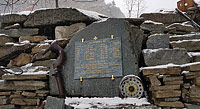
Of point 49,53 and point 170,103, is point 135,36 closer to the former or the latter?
point 170,103

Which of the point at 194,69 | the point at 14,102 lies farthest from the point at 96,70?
the point at 14,102

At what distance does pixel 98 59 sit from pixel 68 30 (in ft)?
6.78

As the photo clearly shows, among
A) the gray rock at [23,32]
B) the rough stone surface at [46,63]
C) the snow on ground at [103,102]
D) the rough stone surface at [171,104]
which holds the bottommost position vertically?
the snow on ground at [103,102]

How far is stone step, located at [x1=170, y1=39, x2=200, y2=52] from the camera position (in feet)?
14.8

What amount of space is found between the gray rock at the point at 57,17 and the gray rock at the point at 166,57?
9.05 feet

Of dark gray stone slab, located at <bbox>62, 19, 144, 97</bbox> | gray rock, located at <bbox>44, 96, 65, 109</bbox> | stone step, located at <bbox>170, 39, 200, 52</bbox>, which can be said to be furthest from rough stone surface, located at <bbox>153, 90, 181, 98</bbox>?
gray rock, located at <bbox>44, 96, 65, 109</bbox>

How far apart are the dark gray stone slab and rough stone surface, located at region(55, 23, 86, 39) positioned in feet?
3.04

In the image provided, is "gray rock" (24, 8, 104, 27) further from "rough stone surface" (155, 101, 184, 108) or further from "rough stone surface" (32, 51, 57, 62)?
"rough stone surface" (155, 101, 184, 108)

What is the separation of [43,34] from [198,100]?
18.6 ft

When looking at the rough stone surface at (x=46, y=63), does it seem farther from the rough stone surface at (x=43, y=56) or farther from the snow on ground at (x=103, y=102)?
the snow on ground at (x=103, y=102)

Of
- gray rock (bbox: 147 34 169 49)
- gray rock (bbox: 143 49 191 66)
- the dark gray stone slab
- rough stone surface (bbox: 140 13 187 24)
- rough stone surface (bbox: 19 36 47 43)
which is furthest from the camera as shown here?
rough stone surface (bbox: 140 13 187 24)

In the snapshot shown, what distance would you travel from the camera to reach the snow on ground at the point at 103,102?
12.1ft

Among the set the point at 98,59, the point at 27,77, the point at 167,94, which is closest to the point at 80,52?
the point at 98,59

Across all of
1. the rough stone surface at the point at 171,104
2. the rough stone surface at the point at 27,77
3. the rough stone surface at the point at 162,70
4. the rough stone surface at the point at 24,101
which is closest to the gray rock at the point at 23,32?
the rough stone surface at the point at 27,77
